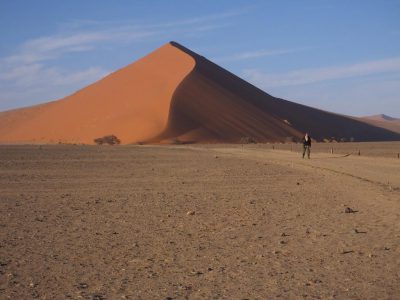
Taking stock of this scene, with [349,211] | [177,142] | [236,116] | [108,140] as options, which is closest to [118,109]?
[108,140]

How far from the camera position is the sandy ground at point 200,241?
662cm

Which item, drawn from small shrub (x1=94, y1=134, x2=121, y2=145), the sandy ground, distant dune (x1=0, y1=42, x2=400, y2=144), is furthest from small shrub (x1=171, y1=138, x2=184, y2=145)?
the sandy ground

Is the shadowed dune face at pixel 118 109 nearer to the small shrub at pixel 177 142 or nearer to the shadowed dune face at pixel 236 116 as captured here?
the shadowed dune face at pixel 236 116

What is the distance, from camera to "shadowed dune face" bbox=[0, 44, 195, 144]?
73000 mm

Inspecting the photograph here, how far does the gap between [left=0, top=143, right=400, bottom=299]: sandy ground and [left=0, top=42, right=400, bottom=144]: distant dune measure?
4994cm

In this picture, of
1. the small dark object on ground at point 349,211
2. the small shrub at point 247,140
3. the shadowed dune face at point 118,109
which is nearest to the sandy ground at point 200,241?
the small dark object on ground at point 349,211

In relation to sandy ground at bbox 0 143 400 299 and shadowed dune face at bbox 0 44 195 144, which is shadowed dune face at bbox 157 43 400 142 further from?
sandy ground at bbox 0 143 400 299

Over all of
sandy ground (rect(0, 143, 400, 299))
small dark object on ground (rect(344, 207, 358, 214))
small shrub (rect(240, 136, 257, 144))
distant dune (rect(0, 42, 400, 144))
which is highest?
distant dune (rect(0, 42, 400, 144))

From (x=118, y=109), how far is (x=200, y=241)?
71.6 metres

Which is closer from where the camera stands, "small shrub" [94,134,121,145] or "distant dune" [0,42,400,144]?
"small shrub" [94,134,121,145]

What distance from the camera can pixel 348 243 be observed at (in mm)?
8836

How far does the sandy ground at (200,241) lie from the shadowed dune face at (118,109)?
52.8 meters

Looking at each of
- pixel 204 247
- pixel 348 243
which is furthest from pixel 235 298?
pixel 348 243

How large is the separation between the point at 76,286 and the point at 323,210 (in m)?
6.82
